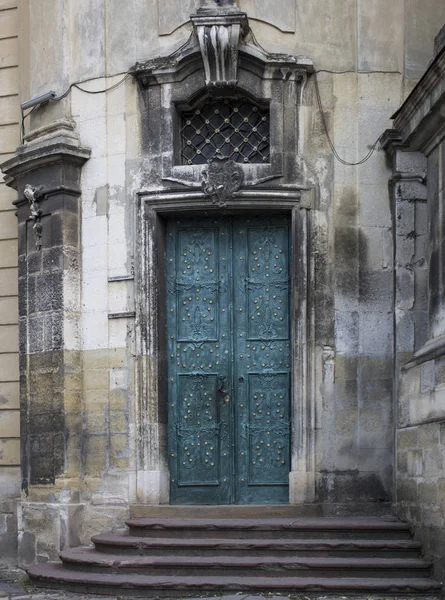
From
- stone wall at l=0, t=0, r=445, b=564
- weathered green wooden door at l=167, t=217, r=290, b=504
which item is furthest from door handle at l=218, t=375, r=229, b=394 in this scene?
stone wall at l=0, t=0, r=445, b=564

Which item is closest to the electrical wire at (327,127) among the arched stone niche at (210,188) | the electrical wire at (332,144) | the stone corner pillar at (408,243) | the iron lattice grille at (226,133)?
the electrical wire at (332,144)

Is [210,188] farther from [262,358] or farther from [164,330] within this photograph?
[262,358]

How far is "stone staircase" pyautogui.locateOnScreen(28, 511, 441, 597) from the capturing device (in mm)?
8938

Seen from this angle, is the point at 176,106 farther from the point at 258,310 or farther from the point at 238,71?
the point at 258,310

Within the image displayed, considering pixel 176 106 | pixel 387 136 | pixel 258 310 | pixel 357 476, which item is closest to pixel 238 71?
pixel 176 106

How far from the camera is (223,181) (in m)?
10.7

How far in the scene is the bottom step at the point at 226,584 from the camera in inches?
344

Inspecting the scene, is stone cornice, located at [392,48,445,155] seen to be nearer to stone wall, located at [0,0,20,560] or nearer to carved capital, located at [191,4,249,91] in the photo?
carved capital, located at [191,4,249,91]

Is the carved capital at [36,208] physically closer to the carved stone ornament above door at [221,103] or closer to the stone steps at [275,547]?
the carved stone ornament above door at [221,103]

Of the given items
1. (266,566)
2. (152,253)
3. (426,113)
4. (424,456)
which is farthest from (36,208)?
(424,456)

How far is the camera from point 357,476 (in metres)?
10.4

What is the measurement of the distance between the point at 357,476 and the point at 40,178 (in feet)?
14.8

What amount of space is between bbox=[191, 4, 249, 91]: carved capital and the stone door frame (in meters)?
1.16

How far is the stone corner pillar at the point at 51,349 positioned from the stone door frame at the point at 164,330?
2.40 feet
